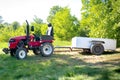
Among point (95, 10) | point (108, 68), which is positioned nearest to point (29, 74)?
point (108, 68)

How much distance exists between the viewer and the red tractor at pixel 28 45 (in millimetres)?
13945

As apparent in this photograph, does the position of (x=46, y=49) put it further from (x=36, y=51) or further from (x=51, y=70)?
(x=51, y=70)

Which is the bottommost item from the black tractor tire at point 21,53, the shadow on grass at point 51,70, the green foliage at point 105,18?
the shadow on grass at point 51,70

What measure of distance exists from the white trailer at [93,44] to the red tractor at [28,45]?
4.72 ft

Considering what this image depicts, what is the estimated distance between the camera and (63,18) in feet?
128

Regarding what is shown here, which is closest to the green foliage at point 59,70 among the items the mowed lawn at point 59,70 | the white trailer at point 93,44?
the mowed lawn at point 59,70

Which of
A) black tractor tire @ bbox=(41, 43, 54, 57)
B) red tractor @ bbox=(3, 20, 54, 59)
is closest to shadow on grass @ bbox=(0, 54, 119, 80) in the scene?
red tractor @ bbox=(3, 20, 54, 59)

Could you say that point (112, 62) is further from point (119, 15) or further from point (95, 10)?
point (95, 10)

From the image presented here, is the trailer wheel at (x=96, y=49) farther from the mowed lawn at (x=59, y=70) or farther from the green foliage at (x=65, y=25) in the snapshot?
the green foliage at (x=65, y=25)

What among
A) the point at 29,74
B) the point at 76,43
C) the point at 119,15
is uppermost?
the point at 119,15

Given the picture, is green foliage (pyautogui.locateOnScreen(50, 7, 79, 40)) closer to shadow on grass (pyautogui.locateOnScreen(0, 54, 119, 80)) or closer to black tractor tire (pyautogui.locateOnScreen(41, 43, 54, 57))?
black tractor tire (pyautogui.locateOnScreen(41, 43, 54, 57))

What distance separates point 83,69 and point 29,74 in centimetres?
196

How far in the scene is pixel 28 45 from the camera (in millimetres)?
14656

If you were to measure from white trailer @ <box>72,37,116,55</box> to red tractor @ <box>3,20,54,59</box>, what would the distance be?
1437mm
